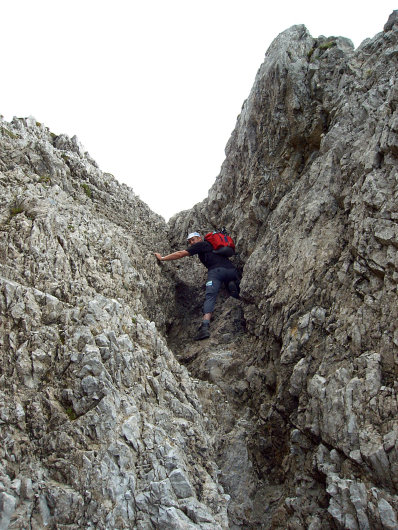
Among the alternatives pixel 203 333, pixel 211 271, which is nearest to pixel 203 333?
pixel 203 333

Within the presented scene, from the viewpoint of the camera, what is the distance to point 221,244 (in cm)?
1727

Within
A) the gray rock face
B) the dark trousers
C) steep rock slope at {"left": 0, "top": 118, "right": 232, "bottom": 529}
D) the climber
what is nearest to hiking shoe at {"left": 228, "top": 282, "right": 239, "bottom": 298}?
the climber

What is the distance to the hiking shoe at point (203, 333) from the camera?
647 inches

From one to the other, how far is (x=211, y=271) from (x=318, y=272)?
532 cm

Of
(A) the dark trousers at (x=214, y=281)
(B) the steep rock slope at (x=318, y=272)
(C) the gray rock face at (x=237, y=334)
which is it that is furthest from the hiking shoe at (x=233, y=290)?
(B) the steep rock slope at (x=318, y=272)

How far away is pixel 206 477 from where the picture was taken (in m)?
10.5

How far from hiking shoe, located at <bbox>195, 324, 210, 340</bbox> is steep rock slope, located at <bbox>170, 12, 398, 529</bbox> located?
0.69 meters

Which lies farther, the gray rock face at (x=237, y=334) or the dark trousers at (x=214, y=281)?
the dark trousers at (x=214, y=281)

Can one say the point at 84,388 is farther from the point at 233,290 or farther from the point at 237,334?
the point at 233,290

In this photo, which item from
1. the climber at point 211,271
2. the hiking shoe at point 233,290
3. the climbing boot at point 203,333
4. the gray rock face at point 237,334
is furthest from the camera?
the hiking shoe at point 233,290

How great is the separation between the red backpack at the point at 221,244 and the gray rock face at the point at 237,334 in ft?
1.90

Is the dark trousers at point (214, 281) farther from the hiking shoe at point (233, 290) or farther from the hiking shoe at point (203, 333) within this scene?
the hiking shoe at point (203, 333)

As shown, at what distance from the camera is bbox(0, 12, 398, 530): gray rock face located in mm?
9117

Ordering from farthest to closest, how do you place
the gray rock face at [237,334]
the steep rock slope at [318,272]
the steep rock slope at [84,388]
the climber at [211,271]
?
the climber at [211,271], the steep rock slope at [318,272], the gray rock face at [237,334], the steep rock slope at [84,388]
